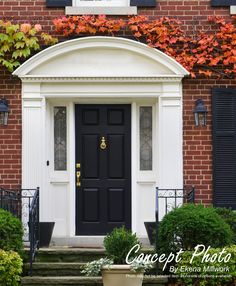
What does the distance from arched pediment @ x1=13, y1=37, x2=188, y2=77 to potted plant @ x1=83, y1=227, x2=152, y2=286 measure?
2.85 meters

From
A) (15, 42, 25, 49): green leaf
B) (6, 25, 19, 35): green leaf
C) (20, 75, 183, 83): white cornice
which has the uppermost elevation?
(6, 25, 19, 35): green leaf

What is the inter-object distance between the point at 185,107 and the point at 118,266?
3.23m

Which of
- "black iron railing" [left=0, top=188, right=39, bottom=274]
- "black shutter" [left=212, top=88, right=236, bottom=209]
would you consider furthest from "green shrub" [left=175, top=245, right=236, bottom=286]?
"black iron railing" [left=0, top=188, right=39, bottom=274]

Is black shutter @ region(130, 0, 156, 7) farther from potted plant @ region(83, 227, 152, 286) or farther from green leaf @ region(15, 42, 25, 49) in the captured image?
potted plant @ region(83, 227, 152, 286)

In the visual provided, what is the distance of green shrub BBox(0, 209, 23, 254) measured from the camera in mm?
10234

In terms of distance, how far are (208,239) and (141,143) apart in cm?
260

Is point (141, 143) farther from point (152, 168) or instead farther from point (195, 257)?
point (195, 257)

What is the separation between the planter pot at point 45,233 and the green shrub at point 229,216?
8.23 feet

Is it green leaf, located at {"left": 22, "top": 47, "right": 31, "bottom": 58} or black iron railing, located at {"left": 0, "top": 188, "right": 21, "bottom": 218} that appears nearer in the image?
black iron railing, located at {"left": 0, "top": 188, "right": 21, "bottom": 218}

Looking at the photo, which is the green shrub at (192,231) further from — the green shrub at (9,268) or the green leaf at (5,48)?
the green leaf at (5,48)

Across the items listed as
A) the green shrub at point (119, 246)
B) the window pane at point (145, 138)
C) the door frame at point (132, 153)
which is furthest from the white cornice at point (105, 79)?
the green shrub at point (119, 246)

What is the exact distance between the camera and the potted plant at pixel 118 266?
9586 millimetres

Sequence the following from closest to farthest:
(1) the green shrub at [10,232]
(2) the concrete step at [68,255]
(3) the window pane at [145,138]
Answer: (1) the green shrub at [10,232] < (2) the concrete step at [68,255] < (3) the window pane at [145,138]

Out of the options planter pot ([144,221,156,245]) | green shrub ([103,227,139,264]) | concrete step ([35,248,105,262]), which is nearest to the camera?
green shrub ([103,227,139,264])
